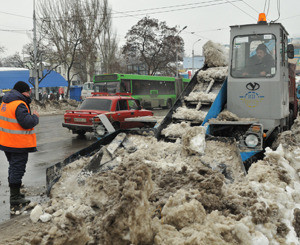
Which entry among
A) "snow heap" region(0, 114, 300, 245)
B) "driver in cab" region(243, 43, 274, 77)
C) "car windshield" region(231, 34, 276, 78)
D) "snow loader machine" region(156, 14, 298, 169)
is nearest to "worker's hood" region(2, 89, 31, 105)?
"snow heap" region(0, 114, 300, 245)

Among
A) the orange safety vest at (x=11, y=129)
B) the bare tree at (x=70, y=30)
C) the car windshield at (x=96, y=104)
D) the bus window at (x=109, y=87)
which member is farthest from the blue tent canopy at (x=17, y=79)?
the orange safety vest at (x=11, y=129)

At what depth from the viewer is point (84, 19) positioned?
34.6m

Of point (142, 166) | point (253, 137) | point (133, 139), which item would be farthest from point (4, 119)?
point (253, 137)

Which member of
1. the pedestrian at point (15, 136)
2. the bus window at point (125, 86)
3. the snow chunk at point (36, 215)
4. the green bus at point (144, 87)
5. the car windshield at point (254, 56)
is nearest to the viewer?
the snow chunk at point (36, 215)

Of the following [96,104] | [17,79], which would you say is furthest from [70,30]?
[96,104]

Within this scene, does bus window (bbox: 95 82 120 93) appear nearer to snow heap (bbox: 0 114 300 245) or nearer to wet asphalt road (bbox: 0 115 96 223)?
wet asphalt road (bbox: 0 115 96 223)

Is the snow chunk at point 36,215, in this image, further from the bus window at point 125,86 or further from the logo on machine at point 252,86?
the bus window at point 125,86

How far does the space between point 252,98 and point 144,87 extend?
19.1 m

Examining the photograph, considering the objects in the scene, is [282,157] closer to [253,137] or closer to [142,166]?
[253,137]

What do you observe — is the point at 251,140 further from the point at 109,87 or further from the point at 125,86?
the point at 125,86

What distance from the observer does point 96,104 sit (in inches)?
478

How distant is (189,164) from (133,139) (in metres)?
1.42

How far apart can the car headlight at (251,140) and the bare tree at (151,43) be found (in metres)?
34.9

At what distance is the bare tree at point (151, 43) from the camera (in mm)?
40031
